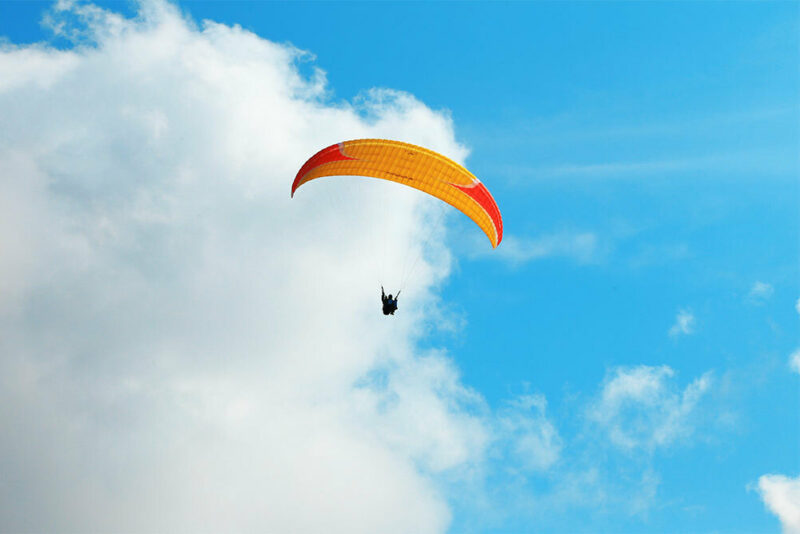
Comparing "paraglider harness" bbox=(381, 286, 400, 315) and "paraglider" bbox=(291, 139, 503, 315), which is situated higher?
"paraglider" bbox=(291, 139, 503, 315)

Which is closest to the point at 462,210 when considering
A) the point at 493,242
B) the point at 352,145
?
the point at 493,242

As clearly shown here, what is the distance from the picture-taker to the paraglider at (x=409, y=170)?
1886 inches

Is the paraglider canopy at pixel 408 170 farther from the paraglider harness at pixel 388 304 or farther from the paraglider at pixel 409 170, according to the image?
the paraglider harness at pixel 388 304

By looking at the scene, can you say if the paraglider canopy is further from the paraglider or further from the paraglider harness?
the paraglider harness

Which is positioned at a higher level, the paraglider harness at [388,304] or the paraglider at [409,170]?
the paraglider at [409,170]

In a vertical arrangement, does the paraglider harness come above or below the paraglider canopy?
below

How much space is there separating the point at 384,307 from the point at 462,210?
8.51 meters

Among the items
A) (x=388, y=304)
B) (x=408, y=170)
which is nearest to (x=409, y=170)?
(x=408, y=170)

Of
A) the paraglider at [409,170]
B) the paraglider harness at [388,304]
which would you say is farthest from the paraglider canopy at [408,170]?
the paraglider harness at [388,304]

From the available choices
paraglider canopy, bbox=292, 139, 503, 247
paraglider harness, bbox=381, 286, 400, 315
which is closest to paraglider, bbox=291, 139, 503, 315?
paraglider canopy, bbox=292, 139, 503, 247

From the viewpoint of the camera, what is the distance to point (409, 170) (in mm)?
48719

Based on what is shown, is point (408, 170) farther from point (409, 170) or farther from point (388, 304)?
point (388, 304)

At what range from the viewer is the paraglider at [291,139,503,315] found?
157 feet

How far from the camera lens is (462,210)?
164ft
